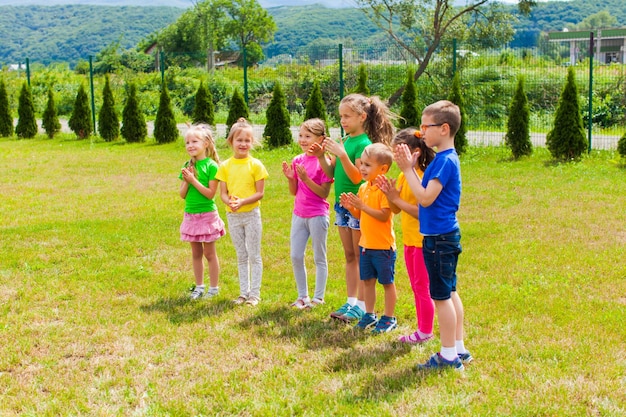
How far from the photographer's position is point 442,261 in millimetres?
4117

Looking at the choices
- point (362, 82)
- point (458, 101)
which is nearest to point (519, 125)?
point (458, 101)

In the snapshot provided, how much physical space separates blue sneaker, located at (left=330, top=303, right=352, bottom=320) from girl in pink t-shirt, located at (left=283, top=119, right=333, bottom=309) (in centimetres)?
32

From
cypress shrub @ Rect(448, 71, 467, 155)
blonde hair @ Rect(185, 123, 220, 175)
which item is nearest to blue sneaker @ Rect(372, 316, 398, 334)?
blonde hair @ Rect(185, 123, 220, 175)

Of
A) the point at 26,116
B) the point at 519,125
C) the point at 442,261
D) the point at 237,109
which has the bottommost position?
the point at 442,261

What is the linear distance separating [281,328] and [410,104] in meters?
10.9

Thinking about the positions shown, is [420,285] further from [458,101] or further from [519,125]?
[458,101]

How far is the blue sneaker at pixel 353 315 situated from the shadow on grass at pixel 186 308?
3.20ft

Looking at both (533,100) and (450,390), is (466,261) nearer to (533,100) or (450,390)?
(450,390)

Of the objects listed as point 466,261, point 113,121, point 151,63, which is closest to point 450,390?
point 466,261

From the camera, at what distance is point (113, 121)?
62.6 ft

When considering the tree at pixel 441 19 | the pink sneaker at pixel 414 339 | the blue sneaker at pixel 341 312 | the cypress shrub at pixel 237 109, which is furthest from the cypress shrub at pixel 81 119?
the pink sneaker at pixel 414 339

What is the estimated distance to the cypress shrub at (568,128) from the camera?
13.4m

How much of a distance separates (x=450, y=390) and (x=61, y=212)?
7.10 meters

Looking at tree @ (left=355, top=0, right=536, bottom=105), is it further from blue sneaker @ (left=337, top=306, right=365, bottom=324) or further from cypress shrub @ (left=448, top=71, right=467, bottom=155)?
blue sneaker @ (left=337, top=306, right=365, bottom=324)
